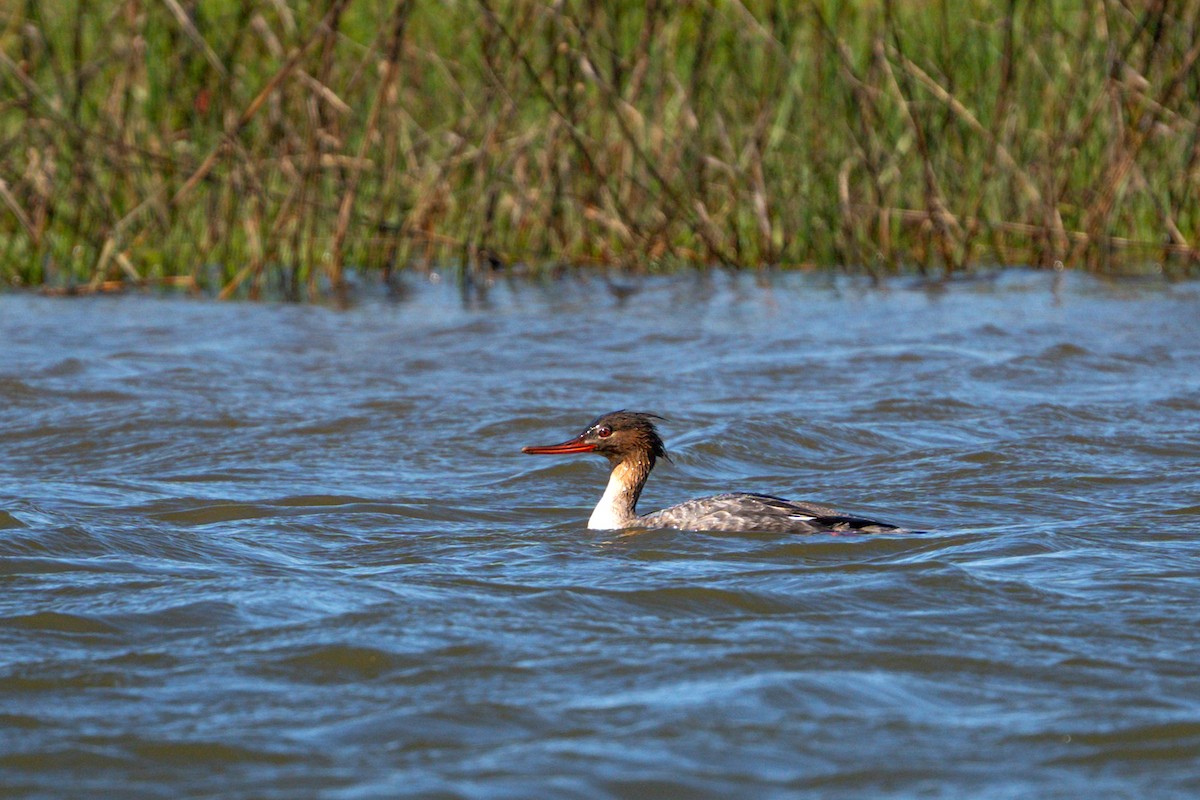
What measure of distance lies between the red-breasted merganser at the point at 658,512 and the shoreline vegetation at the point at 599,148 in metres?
5.01

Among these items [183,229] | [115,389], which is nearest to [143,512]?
[115,389]

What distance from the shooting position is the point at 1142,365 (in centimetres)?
997

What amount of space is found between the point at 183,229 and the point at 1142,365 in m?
7.00

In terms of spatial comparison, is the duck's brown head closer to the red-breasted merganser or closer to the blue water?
the red-breasted merganser

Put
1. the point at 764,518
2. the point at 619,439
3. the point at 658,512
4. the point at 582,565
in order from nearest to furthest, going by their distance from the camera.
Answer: the point at 582,565 < the point at 764,518 < the point at 658,512 < the point at 619,439

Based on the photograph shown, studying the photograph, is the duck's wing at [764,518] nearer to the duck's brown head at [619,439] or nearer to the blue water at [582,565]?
the blue water at [582,565]

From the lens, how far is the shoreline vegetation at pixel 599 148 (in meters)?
12.1

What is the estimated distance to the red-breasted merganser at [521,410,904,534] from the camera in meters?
6.18

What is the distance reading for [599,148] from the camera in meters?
12.7

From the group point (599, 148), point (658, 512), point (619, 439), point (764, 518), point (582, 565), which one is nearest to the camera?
point (582, 565)

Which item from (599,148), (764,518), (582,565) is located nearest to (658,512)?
(764,518)

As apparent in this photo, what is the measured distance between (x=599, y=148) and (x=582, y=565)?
7331mm

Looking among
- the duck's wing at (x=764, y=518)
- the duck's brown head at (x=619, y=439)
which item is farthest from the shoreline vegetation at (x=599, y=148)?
the duck's wing at (x=764, y=518)

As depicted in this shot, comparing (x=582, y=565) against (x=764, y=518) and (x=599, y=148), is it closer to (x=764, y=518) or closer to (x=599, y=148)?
(x=764, y=518)
